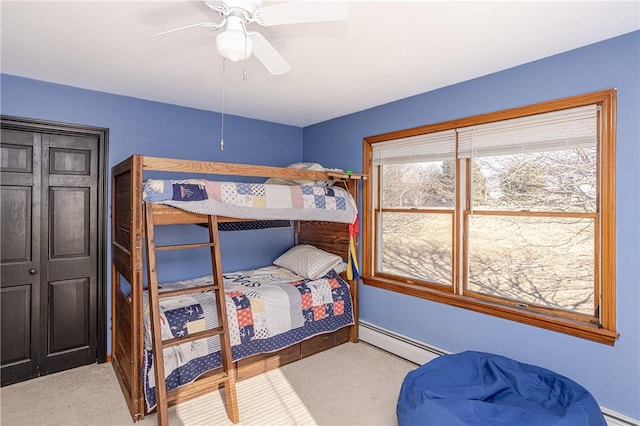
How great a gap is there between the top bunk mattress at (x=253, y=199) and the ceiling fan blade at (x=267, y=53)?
100 cm

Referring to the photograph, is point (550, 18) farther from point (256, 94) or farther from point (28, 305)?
point (28, 305)

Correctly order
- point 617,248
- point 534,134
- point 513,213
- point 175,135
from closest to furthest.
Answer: point 617,248, point 534,134, point 513,213, point 175,135

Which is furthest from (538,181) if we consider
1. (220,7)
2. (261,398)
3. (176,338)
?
(176,338)

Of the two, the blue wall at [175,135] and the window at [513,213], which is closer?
the window at [513,213]

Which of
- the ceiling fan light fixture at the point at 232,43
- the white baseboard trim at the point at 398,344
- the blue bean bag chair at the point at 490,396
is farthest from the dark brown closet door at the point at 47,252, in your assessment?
the blue bean bag chair at the point at 490,396

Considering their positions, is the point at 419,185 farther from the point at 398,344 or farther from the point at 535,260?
the point at 398,344

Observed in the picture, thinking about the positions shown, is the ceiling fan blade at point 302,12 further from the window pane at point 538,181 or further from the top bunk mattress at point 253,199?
the window pane at point 538,181

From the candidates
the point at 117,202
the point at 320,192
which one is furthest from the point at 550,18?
the point at 117,202

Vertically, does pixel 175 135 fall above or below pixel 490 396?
above

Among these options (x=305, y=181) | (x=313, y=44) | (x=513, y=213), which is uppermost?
(x=313, y=44)

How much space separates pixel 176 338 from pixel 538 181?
2799 mm

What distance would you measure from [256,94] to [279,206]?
1.12 meters

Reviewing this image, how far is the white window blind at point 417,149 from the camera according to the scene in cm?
297

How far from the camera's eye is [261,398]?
8.40 feet
